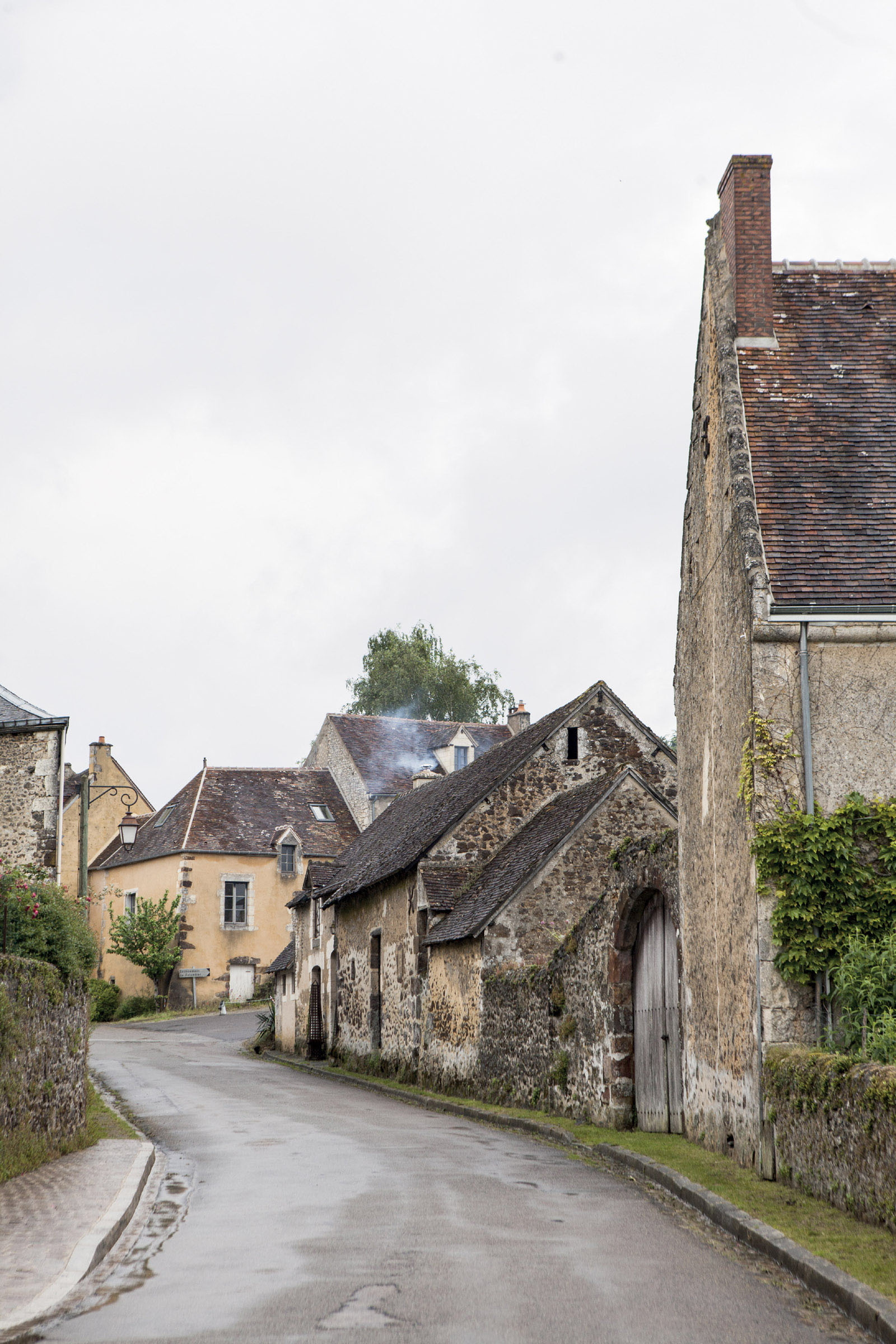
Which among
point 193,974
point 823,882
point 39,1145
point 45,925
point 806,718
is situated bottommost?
point 193,974

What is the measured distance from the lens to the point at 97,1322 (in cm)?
592

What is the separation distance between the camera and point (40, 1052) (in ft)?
37.9

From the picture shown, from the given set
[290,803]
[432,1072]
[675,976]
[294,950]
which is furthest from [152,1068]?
[290,803]

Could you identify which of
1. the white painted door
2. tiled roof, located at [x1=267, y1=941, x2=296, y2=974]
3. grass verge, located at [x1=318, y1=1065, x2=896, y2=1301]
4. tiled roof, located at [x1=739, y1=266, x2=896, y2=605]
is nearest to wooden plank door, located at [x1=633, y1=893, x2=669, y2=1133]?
grass verge, located at [x1=318, y1=1065, x2=896, y2=1301]

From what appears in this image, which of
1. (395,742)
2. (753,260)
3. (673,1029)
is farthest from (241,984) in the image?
(753,260)

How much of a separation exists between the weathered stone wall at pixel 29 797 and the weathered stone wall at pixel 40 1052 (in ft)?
25.6

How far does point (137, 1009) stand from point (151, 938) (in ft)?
9.65

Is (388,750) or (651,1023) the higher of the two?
(388,750)

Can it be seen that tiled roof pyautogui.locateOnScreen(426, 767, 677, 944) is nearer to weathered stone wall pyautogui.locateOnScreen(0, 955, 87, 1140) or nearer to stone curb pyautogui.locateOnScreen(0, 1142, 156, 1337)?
weathered stone wall pyautogui.locateOnScreen(0, 955, 87, 1140)

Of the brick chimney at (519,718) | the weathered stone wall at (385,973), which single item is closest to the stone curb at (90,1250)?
the weathered stone wall at (385,973)

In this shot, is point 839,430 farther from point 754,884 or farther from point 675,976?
point 675,976

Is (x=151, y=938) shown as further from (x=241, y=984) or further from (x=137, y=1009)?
(x=241, y=984)

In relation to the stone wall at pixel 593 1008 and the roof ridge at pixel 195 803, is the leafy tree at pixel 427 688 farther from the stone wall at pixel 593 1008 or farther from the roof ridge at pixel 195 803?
the stone wall at pixel 593 1008

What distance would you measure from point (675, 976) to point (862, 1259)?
719 centimetres
